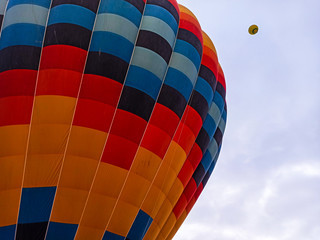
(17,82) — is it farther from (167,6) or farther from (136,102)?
(167,6)

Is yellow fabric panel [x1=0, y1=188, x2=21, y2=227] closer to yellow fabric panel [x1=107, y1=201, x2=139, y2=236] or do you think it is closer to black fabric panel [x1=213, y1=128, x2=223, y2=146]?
yellow fabric panel [x1=107, y1=201, x2=139, y2=236]

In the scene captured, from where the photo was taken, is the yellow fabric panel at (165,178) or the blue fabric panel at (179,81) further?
the blue fabric panel at (179,81)

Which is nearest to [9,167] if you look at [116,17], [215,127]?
[116,17]

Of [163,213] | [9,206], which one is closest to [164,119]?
[163,213]

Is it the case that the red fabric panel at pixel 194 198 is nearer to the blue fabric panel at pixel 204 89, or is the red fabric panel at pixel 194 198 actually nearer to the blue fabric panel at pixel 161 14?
the blue fabric panel at pixel 204 89

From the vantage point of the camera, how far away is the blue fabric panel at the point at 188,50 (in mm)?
7895

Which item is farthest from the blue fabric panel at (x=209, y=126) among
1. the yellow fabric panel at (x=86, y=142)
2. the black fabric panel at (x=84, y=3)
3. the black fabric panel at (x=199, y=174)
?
the black fabric panel at (x=84, y=3)

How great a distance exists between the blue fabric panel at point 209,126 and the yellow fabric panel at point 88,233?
3552 millimetres

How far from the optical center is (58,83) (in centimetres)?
661

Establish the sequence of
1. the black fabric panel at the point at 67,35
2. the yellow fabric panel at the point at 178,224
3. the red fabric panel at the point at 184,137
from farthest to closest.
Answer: the yellow fabric panel at the point at 178,224, the red fabric panel at the point at 184,137, the black fabric panel at the point at 67,35

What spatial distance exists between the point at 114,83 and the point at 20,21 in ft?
6.91

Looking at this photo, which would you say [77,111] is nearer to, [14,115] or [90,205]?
[14,115]

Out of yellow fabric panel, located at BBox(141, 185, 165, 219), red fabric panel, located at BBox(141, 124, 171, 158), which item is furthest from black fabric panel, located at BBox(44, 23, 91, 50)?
yellow fabric panel, located at BBox(141, 185, 165, 219)

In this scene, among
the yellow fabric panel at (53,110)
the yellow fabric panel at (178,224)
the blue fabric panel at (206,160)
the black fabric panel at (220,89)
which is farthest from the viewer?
Result: the black fabric panel at (220,89)
